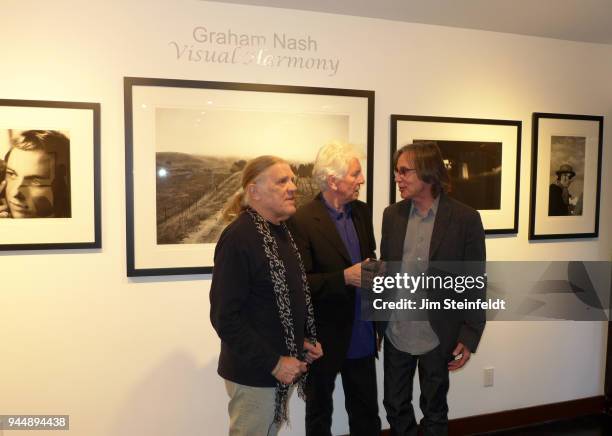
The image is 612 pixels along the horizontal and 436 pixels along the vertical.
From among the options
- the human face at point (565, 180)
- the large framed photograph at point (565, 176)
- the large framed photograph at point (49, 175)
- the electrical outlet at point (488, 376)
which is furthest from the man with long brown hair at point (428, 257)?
the large framed photograph at point (49, 175)

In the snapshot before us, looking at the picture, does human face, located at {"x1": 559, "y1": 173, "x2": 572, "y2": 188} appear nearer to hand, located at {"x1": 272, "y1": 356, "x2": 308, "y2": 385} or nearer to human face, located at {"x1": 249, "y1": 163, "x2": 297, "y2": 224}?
human face, located at {"x1": 249, "y1": 163, "x2": 297, "y2": 224}

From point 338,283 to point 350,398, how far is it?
633 millimetres

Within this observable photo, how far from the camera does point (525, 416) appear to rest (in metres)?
3.18

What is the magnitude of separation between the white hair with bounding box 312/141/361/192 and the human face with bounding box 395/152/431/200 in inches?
9.1

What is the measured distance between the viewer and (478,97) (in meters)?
2.95

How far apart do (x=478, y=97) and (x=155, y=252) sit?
7.04 ft

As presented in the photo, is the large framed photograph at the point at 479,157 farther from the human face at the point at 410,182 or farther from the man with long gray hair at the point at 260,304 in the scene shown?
the man with long gray hair at the point at 260,304

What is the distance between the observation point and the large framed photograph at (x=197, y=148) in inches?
93.7

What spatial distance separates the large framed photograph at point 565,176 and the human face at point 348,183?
1.59 m

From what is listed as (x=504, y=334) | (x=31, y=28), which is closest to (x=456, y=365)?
(x=504, y=334)

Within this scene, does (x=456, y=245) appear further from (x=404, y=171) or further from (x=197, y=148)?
(x=197, y=148)

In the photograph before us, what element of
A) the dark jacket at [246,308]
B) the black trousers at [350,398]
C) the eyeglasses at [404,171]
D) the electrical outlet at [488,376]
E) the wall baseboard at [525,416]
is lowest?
the wall baseboard at [525,416]

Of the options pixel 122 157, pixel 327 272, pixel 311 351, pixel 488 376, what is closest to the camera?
pixel 311 351

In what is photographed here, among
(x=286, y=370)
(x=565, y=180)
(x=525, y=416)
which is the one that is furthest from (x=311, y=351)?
(x=565, y=180)
